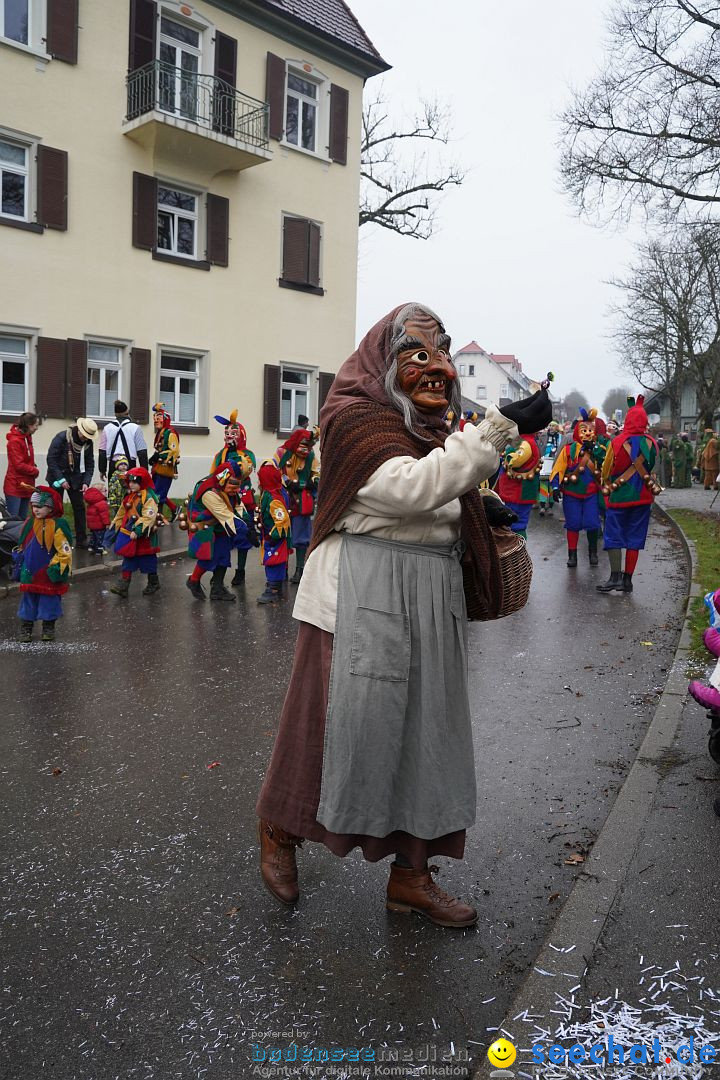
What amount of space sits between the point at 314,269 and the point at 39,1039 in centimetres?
2044

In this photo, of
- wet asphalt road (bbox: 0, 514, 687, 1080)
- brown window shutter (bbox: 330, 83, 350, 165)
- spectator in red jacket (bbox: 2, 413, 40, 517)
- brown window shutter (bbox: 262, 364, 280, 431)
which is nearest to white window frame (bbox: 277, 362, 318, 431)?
brown window shutter (bbox: 262, 364, 280, 431)

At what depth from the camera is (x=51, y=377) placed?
16.5m

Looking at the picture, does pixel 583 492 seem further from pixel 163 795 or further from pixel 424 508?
pixel 424 508

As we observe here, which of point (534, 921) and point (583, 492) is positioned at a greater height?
point (583, 492)

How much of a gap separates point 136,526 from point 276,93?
47.7ft

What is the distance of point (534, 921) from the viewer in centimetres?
321

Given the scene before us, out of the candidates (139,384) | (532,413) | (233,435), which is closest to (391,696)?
(532,413)

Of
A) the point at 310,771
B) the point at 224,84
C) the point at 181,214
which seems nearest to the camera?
the point at 310,771

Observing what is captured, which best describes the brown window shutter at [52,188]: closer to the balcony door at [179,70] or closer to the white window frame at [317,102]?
the balcony door at [179,70]

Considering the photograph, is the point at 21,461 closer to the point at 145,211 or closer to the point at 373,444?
the point at 145,211

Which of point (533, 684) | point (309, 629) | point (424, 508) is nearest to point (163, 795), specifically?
point (309, 629)

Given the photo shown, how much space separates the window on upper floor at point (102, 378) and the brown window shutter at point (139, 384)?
289 mm

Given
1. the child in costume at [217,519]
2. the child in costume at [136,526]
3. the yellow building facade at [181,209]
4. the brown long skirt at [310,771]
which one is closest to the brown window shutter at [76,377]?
the yellow building facade at [181,209]

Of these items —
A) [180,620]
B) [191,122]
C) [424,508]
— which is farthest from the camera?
[191,122]
